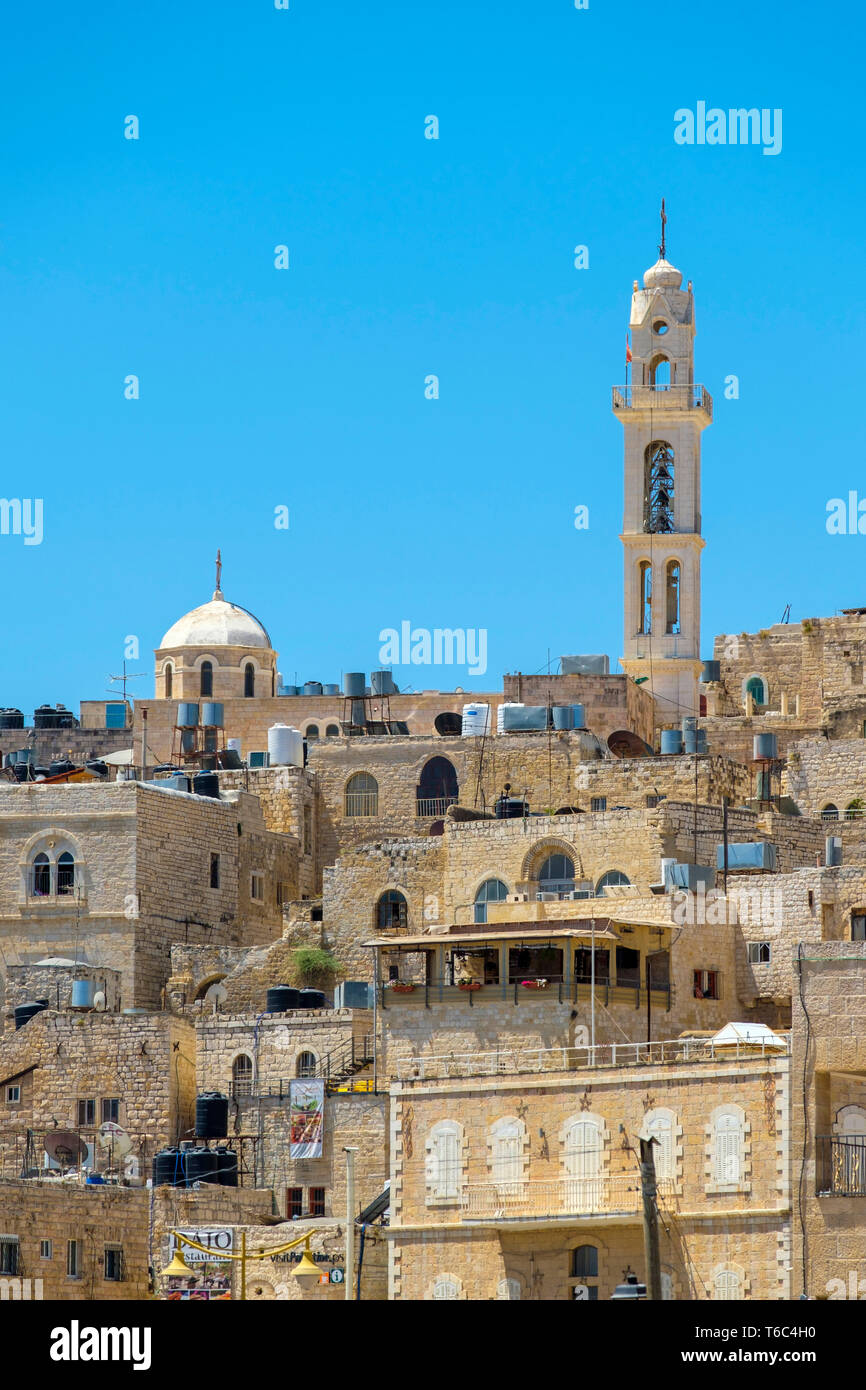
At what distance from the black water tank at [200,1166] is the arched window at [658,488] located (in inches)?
1135

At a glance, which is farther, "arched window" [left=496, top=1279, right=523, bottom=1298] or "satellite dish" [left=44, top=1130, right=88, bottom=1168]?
"satellite dish" [left=44, top=1130, right=88, bottom=1168]

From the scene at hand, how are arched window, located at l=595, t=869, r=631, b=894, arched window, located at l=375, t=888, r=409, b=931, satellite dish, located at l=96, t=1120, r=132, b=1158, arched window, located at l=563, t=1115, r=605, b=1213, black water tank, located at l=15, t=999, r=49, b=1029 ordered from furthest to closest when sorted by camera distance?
arched window, located at l=375, t=888, r=409, b=931 < arched window, located at l=595, t=869, r=631, b=894 < black water tank, located at l=15, t=999, r=49, b=1029 < satellite dish, located at l=96, t=1120, r=132, b=1158 < arched window, located at l=563, t=1115, r=605, b=1213

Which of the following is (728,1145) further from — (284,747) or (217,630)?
(217,630)

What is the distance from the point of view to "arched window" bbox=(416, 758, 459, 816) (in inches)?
2638

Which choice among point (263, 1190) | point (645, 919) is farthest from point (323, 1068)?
point (645, 919)

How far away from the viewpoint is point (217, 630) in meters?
81.7

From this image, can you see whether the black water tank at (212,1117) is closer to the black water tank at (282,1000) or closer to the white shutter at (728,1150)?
the black water tank at (282,1000)

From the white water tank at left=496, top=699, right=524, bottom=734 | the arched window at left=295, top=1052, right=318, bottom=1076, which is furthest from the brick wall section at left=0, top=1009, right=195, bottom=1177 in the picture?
the white water tank at left=496, top=699, right=524, bottom=734

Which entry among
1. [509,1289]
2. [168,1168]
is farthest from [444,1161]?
[168,1168]

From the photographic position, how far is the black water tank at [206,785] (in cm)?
6525

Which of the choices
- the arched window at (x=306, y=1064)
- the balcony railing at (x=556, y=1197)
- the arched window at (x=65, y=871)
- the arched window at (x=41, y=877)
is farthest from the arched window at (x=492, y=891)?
the balcony railing at (x=556, y=1197)

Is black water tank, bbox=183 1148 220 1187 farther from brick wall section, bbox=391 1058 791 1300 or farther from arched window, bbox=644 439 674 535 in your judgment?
arched window, bbox=644 439 674 535

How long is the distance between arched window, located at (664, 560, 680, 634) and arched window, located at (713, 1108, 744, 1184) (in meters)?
32.2

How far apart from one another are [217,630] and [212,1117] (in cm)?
2992
